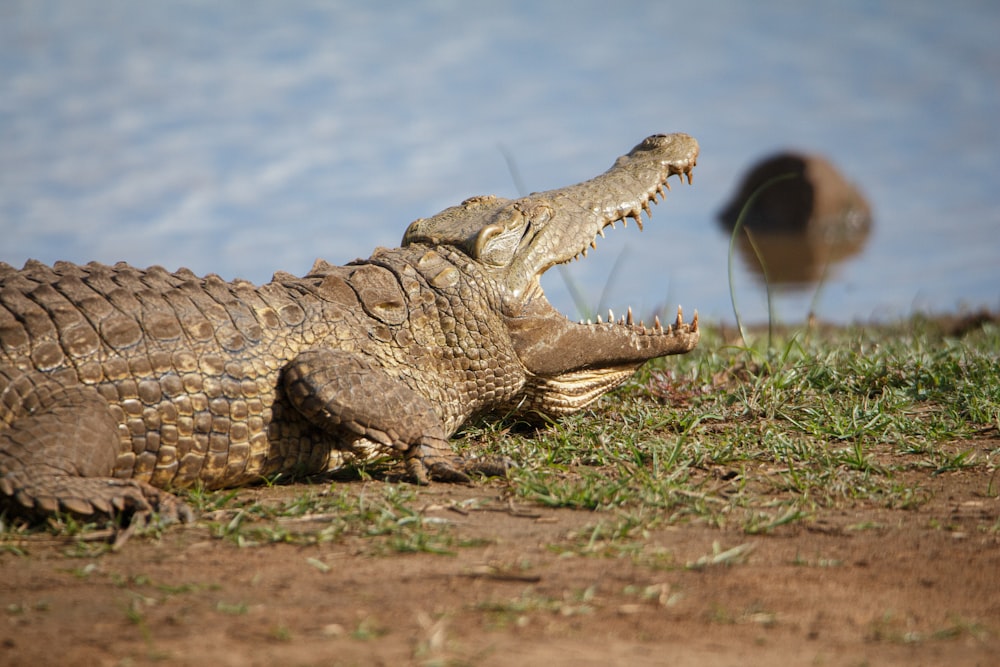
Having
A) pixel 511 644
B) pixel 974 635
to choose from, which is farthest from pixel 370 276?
pixel 974 635

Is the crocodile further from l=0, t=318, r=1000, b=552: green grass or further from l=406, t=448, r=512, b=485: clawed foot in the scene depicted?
l=0, t=318, r=1000, b=552: green grass

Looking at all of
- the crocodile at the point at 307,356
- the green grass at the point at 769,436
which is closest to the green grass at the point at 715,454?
the green grass at the point at 769,436

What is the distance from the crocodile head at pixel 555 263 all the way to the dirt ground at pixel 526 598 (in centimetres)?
151

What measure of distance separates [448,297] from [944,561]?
251cm

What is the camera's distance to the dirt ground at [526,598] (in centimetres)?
227

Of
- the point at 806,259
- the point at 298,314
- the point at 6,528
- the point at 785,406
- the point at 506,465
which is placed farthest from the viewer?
the point at 806,259

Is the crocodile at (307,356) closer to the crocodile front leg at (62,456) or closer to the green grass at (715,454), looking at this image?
the crocodile front leg at (62,456)

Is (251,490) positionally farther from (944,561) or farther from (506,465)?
(944,561)

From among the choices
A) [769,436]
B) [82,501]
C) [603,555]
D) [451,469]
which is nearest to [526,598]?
[603,555]

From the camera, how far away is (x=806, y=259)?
721 inches

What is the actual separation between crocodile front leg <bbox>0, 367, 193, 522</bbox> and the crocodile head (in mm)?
1957

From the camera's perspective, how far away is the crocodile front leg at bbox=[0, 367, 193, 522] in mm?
3348

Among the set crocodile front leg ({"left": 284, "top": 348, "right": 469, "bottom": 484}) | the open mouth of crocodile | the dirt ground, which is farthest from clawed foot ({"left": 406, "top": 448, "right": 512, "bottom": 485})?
the open mouth of crocodile

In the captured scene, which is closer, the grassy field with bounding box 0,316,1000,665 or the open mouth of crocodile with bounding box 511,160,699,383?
the grassy field with bounding box 0,316,1000,665
